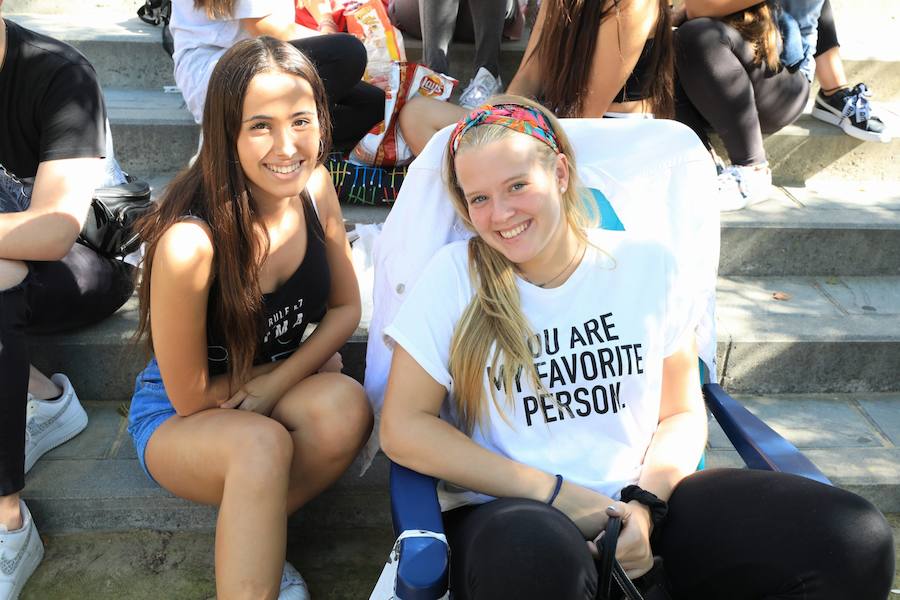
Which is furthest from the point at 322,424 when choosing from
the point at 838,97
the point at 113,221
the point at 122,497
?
the point at 838,97

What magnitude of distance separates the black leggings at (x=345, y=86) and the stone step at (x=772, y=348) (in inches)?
37.3

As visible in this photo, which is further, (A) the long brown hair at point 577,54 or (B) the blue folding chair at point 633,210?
(A) the long brown hair at point 577,54

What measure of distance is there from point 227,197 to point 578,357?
0.87 metres

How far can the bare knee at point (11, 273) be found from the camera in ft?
7.08

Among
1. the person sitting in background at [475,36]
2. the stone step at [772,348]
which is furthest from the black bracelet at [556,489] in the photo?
the person sitting in background at [475,36]

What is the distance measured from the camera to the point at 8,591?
2.13 meters

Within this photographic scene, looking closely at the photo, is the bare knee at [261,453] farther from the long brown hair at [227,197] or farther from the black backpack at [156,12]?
the black backpack at [156,12]

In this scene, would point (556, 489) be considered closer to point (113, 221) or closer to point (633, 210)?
point (633, 210)

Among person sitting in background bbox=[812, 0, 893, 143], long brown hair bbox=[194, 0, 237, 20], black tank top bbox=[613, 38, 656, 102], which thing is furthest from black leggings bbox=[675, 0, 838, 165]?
long brown hair bbox=[194, 0, 237, 20]

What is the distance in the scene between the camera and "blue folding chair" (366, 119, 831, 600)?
6.59 ft

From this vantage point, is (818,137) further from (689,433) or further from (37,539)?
(37,539)

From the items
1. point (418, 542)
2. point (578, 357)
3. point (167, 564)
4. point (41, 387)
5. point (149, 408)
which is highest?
point (578, 357)

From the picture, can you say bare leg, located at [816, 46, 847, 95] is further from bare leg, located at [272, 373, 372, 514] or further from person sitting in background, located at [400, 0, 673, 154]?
bare leg, located at [272, 373, 372, 514]

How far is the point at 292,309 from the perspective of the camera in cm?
215
